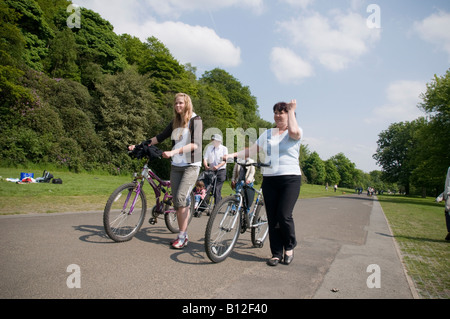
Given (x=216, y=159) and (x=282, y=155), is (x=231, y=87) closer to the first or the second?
(x=216, y=159)

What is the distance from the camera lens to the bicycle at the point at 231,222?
11.8ft

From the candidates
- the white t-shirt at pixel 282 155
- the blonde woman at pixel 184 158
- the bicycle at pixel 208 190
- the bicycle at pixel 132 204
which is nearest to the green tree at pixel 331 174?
the bicycle at pixel 208 190

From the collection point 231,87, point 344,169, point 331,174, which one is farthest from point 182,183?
point 344,169

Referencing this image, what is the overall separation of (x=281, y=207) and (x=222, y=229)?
871 mm

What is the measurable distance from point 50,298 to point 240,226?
2523 millimetres

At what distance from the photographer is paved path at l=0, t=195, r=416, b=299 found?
2.68 meters

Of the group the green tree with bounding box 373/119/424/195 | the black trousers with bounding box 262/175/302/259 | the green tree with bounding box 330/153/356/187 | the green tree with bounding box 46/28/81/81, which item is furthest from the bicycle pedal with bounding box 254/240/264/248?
the green tree with bounding box 330/153/356/187

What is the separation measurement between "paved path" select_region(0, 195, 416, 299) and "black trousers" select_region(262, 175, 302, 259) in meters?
0.31

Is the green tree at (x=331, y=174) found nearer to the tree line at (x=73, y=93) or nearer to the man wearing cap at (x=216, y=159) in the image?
the tree line at (x=73, y=93)

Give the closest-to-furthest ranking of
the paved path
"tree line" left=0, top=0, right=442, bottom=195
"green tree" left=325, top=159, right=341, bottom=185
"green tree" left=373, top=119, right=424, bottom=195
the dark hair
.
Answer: the paved path
the dark hair
"tree line" left=0, top=0, right=442, bottom=195
"green tree" left=373, top=119, right=424, bottom=195
"green tree" left=325, top=159, right=341, bottom=185

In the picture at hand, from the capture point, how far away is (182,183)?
4211 mm

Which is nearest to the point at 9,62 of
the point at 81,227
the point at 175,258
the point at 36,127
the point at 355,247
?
the point at 36,127

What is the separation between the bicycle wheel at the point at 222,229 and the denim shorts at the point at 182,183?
2.26ft

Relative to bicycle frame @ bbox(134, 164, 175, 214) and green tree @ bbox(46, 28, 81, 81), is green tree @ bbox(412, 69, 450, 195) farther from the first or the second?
green tree @ bbox(46, 28, 81, 81)
